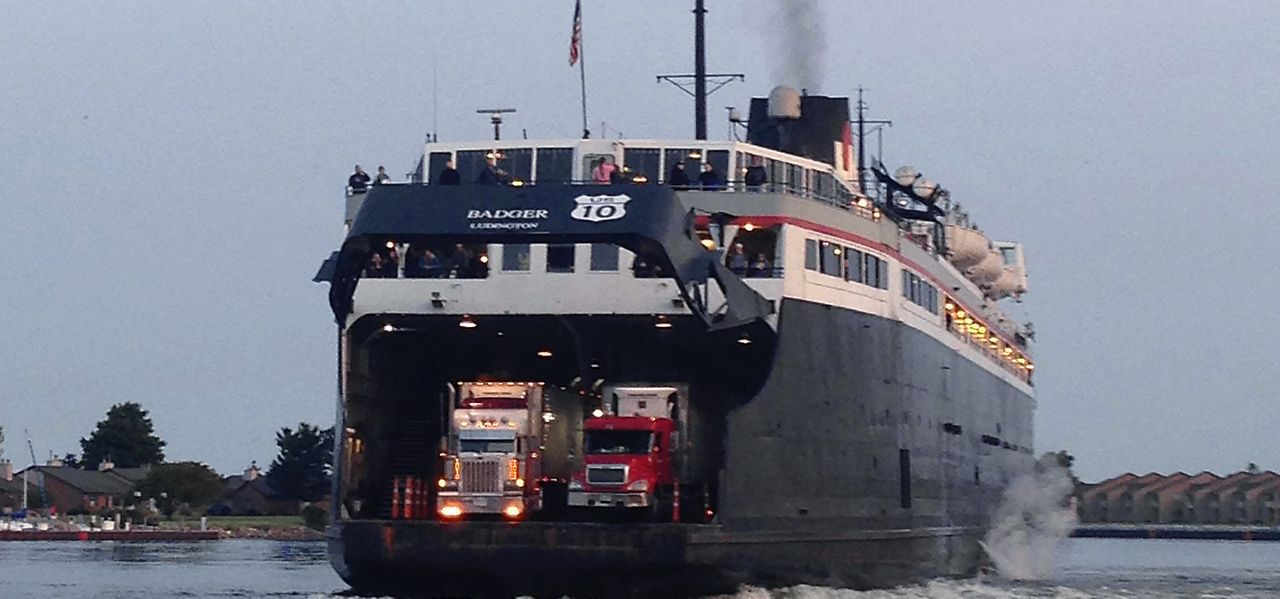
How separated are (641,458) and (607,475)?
0.59m

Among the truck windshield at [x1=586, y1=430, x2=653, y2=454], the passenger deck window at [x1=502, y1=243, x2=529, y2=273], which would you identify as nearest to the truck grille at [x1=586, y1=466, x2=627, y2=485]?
the truck windshield at [x1=586, y1=430, x2=653, y2=454]

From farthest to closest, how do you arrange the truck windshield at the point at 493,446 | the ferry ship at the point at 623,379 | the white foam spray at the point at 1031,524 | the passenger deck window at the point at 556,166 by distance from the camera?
the white foam spray at the point at 1031,524 < the passenger deck window at the point at 556,166 < the truck windshield at the point at 493,446 < the ferry ship at the point at 623,379

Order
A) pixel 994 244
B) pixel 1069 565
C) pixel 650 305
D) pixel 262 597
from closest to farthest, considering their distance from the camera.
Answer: pixel 650 305
pixel 262 597
pixel 994 244
pixel 1069 565

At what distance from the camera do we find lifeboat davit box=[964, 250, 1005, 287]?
53188mm

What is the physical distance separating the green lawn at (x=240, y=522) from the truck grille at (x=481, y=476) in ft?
264

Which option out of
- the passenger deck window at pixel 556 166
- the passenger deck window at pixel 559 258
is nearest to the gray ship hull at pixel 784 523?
the passenger deck window at pixel 559 258

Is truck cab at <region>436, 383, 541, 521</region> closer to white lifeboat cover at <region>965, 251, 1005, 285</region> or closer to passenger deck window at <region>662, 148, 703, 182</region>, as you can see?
passenger deck window at <region>662, 148, 703, 182</region>

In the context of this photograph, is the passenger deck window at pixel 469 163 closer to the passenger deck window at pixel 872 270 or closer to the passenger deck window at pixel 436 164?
the passenger deck window at pixel 436 164

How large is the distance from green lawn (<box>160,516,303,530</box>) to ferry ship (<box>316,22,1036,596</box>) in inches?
3101

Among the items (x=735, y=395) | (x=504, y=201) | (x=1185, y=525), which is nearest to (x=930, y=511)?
(x=735, y=395)

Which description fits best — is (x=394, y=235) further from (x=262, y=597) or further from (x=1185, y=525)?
(x=1185, y=525)

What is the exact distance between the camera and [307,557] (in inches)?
2670

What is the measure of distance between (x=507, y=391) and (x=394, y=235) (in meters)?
5.03

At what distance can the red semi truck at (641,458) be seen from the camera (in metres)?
30.5
